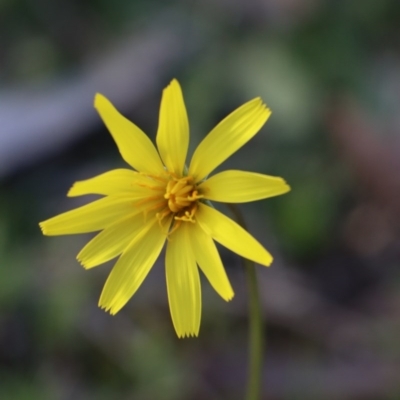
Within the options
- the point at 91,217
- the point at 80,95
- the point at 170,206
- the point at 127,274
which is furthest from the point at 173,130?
the point at 80,95

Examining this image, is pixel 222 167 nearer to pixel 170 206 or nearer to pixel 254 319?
pixel 170 206

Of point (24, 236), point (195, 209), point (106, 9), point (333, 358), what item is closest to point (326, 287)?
point (333, 358)

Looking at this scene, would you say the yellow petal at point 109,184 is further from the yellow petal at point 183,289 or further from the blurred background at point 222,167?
the blurred background at point 222,167

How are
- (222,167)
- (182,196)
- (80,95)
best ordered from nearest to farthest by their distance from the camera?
Result: (182,196)
(222,167)
(80,95)

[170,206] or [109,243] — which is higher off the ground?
[170,206]

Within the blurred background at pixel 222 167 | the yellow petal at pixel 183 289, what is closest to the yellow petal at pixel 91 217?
the yellow petal at pixel 183 289

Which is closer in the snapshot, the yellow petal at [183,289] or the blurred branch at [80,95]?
the yellow petal at [183,289]

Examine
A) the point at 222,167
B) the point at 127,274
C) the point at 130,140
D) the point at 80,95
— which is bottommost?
the point at 127,274
